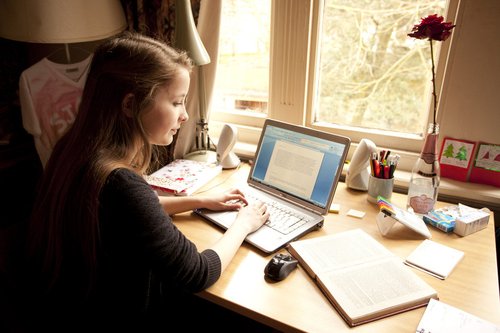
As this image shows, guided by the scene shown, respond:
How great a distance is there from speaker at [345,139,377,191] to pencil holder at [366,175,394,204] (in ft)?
0.25

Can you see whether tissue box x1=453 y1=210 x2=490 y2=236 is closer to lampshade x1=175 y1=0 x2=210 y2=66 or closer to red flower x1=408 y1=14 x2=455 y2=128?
red flower x1=408 y1=14 x2=455 y2=128

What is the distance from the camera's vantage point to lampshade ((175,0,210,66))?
1348 mm

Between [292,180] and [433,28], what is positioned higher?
[433,28]

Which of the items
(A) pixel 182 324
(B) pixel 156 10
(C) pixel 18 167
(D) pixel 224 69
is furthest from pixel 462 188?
(C) pixel 18 167

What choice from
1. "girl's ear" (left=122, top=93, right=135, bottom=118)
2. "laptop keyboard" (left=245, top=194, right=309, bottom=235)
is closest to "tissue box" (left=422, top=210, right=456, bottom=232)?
"laptop keyboard" (left=245, top=194, right=309, bottom=235)

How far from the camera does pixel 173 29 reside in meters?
1.61

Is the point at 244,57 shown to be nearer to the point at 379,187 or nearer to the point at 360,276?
the point at 379,187

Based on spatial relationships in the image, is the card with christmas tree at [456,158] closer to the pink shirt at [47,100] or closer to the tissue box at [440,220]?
the tissue box at [440,220]

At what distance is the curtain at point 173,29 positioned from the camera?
4.93 ft

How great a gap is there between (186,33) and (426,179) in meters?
0.99

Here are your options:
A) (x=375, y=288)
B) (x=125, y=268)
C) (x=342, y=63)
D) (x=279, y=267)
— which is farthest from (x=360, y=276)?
(x=342, y=63)

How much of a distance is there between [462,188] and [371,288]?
697 mm

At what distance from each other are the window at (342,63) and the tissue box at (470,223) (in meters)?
0.46

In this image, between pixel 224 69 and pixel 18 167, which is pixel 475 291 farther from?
pixel 18 167
